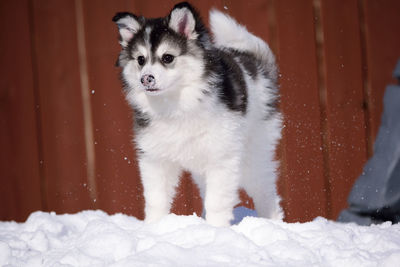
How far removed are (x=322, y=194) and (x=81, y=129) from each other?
2.32 metres

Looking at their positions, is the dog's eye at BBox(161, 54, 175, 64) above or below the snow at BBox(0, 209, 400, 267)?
above

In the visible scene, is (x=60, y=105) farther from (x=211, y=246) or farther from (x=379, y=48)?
(x=379, y=48)

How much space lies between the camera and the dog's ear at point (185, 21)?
261cm

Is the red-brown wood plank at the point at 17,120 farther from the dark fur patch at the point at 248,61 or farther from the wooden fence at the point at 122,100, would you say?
the dark fur patch at the point at 248,61

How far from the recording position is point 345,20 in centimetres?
375

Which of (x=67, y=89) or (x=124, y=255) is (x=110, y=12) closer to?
(x=67, y=89)

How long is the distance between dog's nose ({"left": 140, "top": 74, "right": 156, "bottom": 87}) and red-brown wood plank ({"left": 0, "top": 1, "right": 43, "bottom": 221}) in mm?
2220

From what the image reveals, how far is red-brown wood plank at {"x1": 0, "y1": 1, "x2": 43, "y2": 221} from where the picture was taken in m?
4.20

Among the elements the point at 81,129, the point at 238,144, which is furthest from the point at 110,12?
the point at 238,144

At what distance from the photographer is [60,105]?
13.5 ft

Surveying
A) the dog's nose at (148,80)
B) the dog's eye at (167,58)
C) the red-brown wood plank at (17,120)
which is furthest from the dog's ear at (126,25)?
the red-brown wood plank at (17,120)

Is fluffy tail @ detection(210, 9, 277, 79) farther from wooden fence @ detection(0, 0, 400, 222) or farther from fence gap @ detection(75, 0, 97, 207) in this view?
fence gap @ detection(75, 0, 97, 207)

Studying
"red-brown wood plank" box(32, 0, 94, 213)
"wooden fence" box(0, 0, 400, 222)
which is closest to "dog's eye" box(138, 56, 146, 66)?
"wooden fence" box(0, 0, 400, 222)

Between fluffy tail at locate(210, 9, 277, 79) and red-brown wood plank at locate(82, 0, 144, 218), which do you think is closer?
fluffy tail at locate(210, 9, 277, 79)
